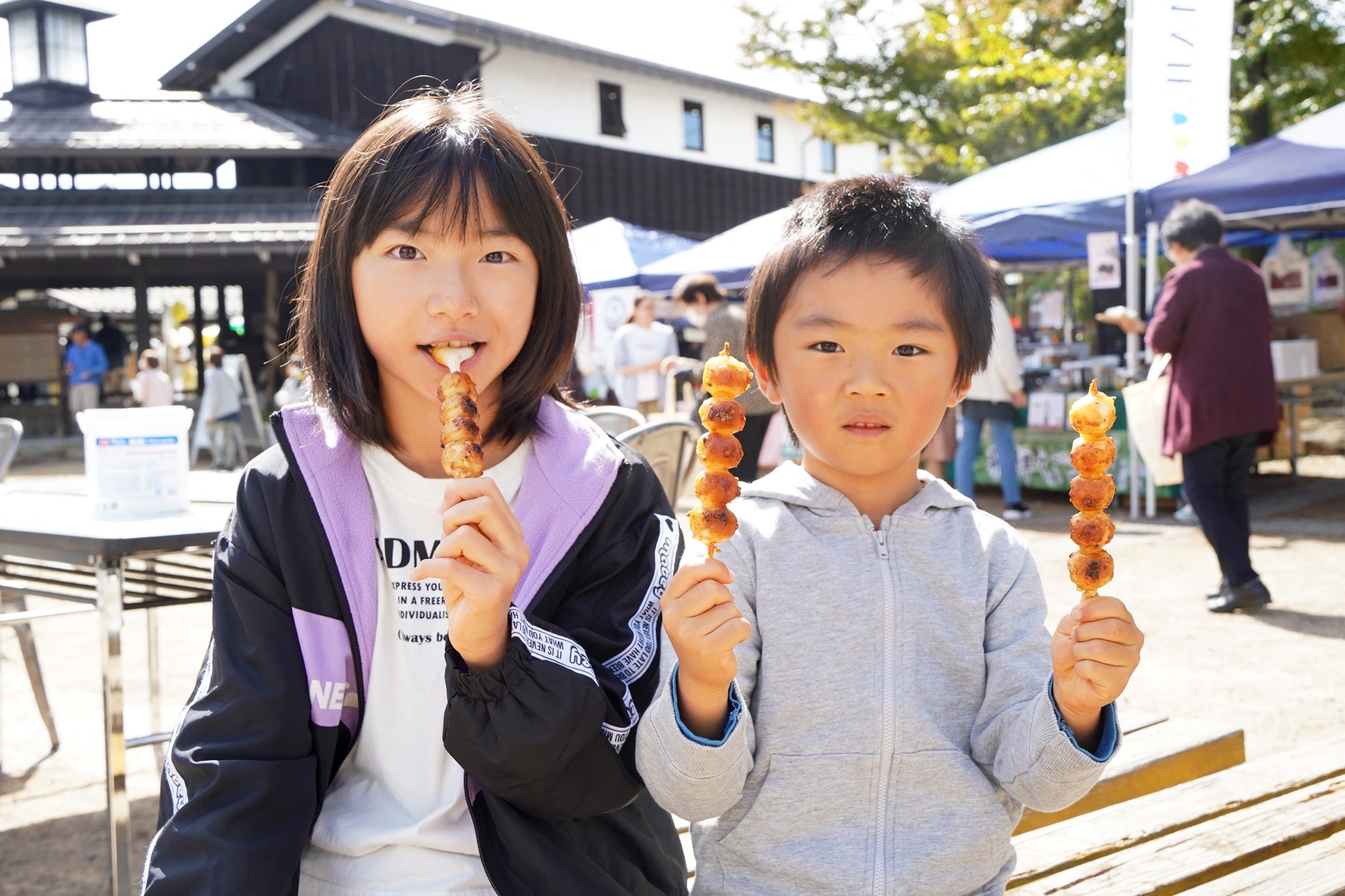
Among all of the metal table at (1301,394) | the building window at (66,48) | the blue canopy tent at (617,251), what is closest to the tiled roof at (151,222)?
the building window at (66,48)

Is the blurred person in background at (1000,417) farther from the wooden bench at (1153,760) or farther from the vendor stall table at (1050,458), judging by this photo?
the wooden bench at (1153,760)

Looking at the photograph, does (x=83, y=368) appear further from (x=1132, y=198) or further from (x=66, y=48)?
(x=1132, y=198)

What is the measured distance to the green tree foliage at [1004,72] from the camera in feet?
47.6

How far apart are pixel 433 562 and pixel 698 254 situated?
37.2ft

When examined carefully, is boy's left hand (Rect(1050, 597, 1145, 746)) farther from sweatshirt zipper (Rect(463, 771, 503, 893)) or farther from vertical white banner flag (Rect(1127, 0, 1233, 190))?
vertical white banner flag (Rect(1127, 0, 1233, 190))

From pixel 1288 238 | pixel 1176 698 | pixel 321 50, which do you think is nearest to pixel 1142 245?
pixel 1288 238

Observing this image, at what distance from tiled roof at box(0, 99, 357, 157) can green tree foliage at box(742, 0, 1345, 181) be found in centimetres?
891

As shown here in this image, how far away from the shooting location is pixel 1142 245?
45.8 feet

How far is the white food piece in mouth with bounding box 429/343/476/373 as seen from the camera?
1.58m

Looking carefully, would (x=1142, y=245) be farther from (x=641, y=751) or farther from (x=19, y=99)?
(x=19, y=99)

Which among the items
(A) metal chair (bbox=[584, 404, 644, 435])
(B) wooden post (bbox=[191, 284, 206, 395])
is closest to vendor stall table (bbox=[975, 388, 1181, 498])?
(A) metal chair (bbox=[584, 404, 644, 435])

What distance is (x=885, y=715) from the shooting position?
164cm

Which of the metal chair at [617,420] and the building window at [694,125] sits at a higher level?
the building window at [694,125]

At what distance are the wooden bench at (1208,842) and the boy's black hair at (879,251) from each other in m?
0.95
